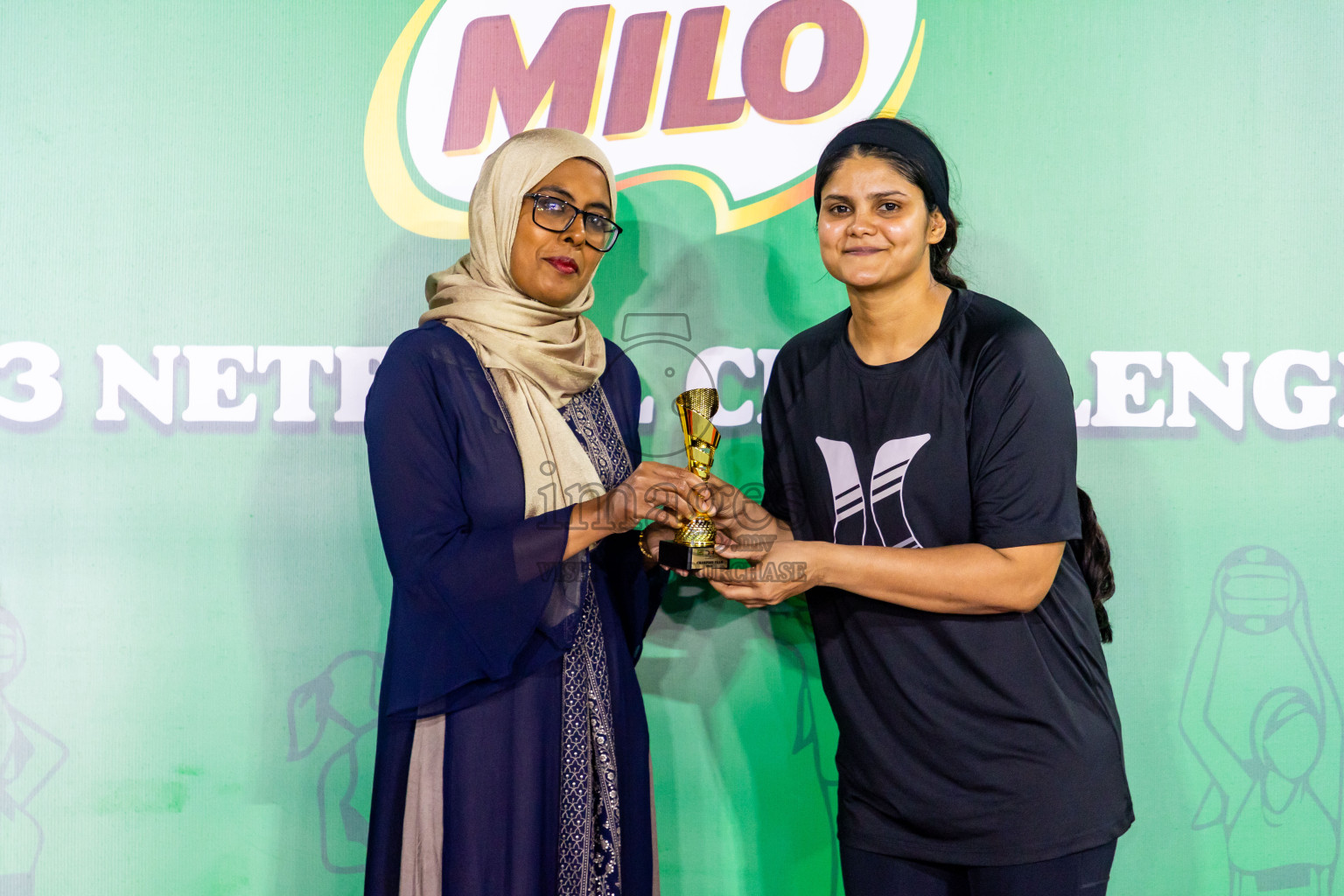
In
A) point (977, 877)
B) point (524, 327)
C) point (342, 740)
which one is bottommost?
point (977, 877)

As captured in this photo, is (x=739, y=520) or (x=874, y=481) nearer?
(x=874, y=481)

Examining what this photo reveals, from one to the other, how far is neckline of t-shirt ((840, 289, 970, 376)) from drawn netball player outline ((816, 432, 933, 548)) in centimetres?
13

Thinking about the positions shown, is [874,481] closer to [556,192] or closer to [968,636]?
[968,636]

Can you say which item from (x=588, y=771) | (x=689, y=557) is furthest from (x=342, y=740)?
(x=689, y=557)

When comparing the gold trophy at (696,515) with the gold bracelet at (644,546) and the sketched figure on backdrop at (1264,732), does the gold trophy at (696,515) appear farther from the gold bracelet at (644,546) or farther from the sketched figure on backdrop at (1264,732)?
the sketched figure on backdrop at (1264,732)

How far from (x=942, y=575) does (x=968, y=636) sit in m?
0.15

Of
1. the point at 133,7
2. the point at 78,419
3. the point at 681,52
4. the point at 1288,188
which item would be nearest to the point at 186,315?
the point at 78,419

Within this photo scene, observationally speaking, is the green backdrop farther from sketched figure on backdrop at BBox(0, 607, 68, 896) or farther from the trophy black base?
the trophy black base

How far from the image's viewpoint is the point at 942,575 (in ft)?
4.85

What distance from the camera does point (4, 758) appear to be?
2.15 m

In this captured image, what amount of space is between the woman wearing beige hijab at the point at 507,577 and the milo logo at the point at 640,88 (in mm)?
487

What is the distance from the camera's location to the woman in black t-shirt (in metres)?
1.49

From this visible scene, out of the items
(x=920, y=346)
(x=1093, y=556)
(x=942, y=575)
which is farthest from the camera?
(x=1093, y=556)

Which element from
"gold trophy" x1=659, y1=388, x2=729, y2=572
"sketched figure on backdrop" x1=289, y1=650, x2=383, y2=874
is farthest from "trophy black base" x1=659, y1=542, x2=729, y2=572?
"sketched figure on backdrop" x1=289, y1=650, x2=383, y2=874
